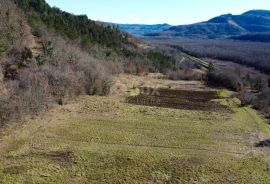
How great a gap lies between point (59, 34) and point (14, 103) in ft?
148

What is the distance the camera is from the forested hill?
87438 mm

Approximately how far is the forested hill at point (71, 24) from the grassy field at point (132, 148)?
4107 centimetres

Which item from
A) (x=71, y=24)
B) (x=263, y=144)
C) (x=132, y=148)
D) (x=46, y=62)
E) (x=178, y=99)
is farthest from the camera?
(x=71, y=24)

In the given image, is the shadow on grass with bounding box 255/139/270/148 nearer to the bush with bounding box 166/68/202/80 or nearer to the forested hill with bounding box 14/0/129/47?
the forested hill with bounding box 14/0/129/47

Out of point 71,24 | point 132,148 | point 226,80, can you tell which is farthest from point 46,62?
point 71,24

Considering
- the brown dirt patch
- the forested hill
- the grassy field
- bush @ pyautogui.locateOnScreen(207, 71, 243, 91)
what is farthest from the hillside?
bush @ pyautogui.locateOnScreen(207, 71, 243, 91)

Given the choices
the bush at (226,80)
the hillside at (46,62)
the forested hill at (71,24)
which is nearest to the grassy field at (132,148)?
the hillside at (46,62)

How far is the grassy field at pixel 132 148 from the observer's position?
28.5m

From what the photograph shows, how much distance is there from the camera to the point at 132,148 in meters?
34.3

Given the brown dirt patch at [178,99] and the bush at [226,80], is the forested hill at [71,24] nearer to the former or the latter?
the brown dirt patch at [178,99]

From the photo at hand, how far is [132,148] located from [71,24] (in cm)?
7306

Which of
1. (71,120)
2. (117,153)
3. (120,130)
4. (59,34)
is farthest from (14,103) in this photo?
(59,34)

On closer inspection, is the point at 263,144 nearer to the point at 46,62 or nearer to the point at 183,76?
the point at 46,62

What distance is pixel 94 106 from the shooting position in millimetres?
51062
